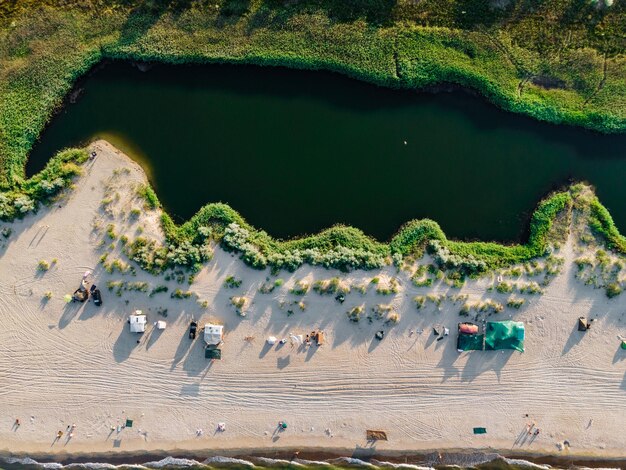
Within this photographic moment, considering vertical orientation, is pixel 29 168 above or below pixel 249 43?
below

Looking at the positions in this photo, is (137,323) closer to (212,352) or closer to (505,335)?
(212,352)

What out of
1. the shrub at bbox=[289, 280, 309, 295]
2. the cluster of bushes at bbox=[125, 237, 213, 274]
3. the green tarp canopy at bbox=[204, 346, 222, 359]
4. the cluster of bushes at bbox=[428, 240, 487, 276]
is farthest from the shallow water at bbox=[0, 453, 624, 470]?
the cluster of bushes at bbox=[125, 237, 213, 274]

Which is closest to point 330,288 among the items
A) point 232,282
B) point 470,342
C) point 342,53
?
point 232,282

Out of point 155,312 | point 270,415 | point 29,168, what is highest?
point 29,168

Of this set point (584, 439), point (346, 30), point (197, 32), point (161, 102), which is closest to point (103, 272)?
point (161, 102)

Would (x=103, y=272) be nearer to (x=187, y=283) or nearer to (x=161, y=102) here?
(x=187, y=283)

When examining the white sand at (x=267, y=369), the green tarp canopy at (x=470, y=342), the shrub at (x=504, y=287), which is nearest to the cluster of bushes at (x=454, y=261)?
the white sand at (x=267, y=369)
